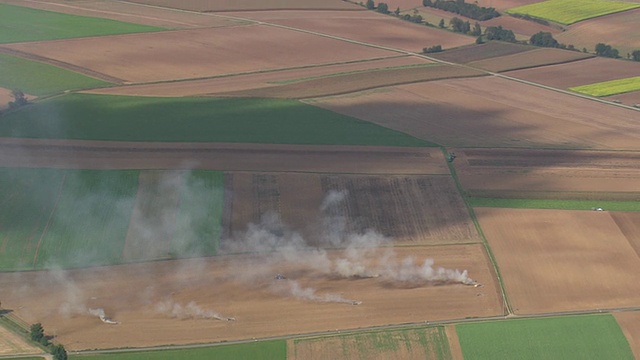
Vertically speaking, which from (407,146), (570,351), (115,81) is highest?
(115,81)

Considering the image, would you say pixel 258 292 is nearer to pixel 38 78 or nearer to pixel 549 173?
pixel 549 173

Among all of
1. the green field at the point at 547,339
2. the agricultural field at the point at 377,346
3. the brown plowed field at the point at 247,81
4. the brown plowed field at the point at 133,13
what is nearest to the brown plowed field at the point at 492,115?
the brown plowed field at the point at 247,81

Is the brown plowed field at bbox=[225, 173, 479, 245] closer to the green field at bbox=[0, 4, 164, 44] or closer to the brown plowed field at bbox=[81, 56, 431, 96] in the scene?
→ the brown plowed field at bbox=[81, 56, 431, 96]

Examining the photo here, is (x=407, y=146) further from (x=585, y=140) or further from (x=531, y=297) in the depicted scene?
(x=531, y=297)

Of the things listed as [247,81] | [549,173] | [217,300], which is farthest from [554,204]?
[247,81]

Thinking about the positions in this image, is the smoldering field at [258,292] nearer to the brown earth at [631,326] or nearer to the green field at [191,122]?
the brown earth at [631,326]

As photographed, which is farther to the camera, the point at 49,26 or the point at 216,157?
the point at 49,26

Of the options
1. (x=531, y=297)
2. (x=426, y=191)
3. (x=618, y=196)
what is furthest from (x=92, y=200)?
(x=618, y=196)
